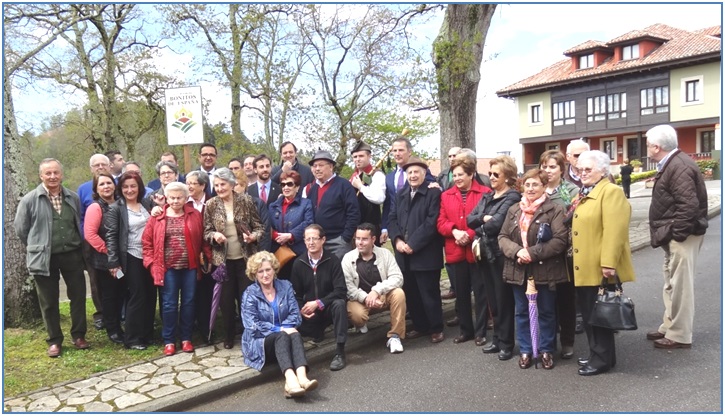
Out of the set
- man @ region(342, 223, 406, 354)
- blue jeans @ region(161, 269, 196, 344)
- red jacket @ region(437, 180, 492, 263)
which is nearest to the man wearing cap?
red jacket @ region(437, 180, 492, 263)

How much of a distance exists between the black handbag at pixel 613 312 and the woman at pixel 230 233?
10.7ft

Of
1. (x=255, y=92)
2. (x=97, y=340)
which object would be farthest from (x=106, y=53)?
(x=97, y=340)

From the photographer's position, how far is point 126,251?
603cm

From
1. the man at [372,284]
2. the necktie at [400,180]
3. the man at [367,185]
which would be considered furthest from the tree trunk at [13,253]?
the necktie at [400,180]

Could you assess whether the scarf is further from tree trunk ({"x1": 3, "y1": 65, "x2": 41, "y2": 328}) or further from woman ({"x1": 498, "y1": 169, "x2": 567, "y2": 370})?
tree trunk ({"x1": 3, "y1": 65, "x2": 41, "y2": 328})

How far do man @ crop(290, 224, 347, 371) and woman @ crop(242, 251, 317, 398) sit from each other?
31 cm

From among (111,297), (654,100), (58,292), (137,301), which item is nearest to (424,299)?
(137,301)

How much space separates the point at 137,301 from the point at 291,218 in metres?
1.76

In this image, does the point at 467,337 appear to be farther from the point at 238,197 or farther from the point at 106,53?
the point at 106,53

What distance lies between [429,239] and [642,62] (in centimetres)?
4022

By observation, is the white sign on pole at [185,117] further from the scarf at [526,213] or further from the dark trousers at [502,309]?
the scarf at [526,213]

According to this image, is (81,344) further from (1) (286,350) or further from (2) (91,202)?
(1) (286,350)

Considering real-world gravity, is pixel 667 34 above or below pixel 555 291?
above

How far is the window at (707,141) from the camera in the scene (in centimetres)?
3888
